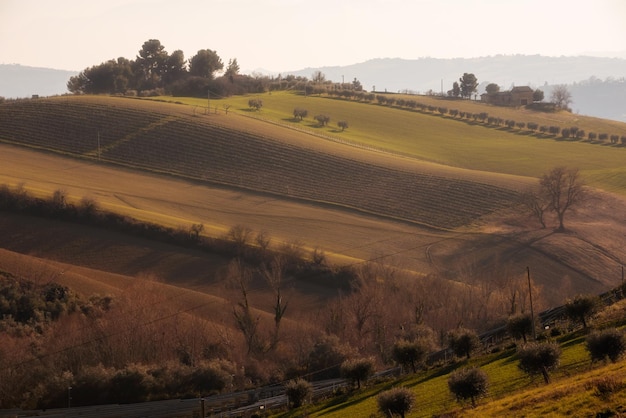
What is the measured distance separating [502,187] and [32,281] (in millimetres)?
42355

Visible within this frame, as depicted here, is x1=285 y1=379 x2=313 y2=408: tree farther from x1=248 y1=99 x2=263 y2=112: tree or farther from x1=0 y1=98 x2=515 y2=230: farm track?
x1=248 y1=99 x2=263 y2=112: tree

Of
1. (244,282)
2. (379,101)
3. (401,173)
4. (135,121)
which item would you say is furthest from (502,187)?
(379,101)

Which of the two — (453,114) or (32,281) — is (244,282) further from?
(453,114)

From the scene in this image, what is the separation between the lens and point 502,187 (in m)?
82.1

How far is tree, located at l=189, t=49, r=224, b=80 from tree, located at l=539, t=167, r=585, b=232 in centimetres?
8557

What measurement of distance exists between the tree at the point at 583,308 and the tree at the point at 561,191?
121 ft

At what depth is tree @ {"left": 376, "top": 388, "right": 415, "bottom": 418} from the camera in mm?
28719

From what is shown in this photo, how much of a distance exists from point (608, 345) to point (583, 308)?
356 inches

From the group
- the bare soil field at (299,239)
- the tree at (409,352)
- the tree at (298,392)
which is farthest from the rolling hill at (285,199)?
the tree at (409,352)

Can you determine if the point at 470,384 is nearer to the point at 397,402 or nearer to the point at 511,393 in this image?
the point at 511,393

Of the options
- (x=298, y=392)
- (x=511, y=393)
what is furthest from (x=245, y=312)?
(x=511, y=393)

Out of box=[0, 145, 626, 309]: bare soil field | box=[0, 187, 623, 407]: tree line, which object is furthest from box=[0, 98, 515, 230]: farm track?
box=[0, 187, 623, 407]: tree line

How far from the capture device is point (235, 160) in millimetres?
89688

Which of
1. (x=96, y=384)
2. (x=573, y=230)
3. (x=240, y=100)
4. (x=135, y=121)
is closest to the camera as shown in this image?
(x=96, y=384)
